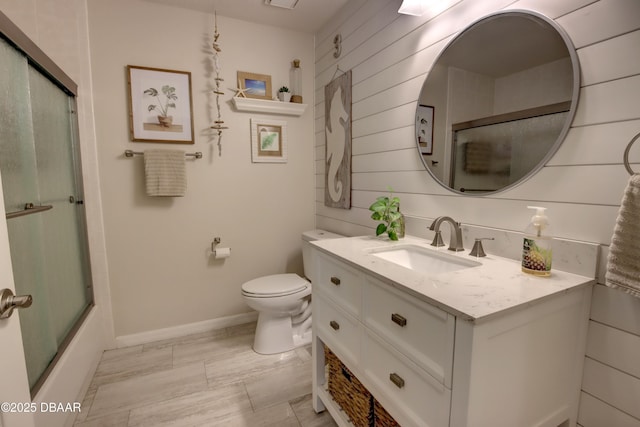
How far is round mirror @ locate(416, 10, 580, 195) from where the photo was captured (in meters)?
1.00

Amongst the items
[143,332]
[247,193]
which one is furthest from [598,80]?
[143,332]

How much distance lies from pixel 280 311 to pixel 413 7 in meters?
1.89

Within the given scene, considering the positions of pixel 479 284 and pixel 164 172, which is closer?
pixel 479 284

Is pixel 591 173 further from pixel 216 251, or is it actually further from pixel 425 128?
pixel 216 251

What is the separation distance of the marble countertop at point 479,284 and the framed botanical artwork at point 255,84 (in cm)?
172

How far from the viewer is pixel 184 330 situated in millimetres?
2342

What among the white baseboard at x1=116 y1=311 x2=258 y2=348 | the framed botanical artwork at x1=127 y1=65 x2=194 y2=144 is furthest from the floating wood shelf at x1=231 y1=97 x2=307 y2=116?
the white baseboard at x1=116 y1=311 x2=258 y2=348

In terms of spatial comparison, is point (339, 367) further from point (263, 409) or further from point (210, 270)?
point (210, 270)

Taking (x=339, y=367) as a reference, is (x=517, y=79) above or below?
above

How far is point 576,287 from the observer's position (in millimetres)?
867

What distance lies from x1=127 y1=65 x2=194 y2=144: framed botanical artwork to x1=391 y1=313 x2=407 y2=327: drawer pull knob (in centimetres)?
195

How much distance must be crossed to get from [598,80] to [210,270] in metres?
2.42

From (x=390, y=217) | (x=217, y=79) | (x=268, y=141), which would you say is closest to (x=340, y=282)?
(x=390, y=217)

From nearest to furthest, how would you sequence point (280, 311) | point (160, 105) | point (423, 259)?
point (423, 259)
point (280, 311)
point (160, 105)
